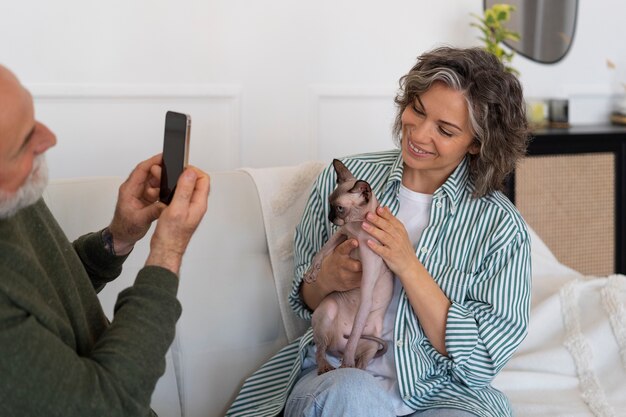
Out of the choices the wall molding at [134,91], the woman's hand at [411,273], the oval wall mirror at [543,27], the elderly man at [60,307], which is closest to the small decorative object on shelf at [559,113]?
the oval wall mirror at [543,27]

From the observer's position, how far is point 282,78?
117 inches

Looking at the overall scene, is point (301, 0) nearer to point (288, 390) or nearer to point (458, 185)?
point (458, 185)

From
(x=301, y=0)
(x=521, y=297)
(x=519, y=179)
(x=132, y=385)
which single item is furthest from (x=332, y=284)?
(x=519, y=179)

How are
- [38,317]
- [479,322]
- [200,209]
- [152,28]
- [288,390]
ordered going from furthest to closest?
[152,28], [288,390], [479,322], [200,209], [38,317]

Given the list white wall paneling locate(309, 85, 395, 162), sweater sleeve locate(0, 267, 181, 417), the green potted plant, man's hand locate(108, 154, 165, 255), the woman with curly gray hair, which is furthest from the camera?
the green potted plant

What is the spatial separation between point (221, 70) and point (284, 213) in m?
0.96

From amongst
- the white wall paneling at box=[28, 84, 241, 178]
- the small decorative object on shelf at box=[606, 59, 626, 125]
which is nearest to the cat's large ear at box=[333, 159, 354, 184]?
the white wall paneling at box=[28, 84, 241, 178]

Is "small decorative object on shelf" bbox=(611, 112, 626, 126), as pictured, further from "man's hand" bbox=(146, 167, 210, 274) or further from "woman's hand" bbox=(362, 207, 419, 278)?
"man's hand" bbox=(146, 167, 210, 274)

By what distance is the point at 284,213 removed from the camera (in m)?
2.09

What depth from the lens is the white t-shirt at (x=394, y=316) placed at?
5.64ft

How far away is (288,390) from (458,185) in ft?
2.01

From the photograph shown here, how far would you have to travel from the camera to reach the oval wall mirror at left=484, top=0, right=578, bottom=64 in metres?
3.56

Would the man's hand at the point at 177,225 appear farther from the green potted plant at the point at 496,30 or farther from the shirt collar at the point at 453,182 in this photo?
the green potted plant at the point at 496,30

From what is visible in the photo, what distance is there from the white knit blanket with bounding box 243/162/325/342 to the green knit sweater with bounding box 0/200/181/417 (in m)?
0.76
